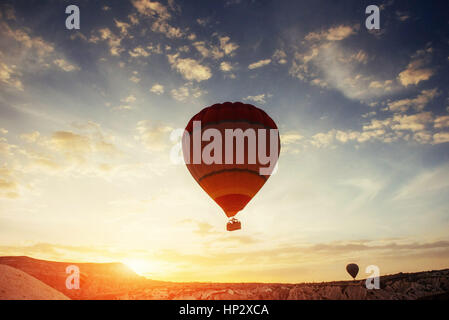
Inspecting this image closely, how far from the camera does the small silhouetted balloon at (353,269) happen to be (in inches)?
1980

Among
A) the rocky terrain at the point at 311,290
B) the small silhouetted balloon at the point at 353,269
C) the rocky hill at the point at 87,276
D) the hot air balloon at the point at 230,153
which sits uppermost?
the hot air balloon at the point at 230,153

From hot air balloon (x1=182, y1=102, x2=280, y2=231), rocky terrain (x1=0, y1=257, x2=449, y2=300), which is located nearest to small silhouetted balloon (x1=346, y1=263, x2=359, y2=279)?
rocky terrain (x1=0, y1=257, x2=449, y2=300)

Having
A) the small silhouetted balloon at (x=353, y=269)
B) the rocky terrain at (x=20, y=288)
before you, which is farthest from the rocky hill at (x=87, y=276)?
the small silhouetted balloon at (x=353, y=269)

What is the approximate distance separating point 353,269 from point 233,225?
3928cm

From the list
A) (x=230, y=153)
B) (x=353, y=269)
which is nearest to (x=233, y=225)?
(x=230, y=153)

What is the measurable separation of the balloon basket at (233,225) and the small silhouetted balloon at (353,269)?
127ft

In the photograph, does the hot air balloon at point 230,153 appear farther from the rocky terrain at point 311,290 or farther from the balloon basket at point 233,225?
the rocky terrain at point 311,290

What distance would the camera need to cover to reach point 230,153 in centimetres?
2166

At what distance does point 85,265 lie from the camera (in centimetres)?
7406
